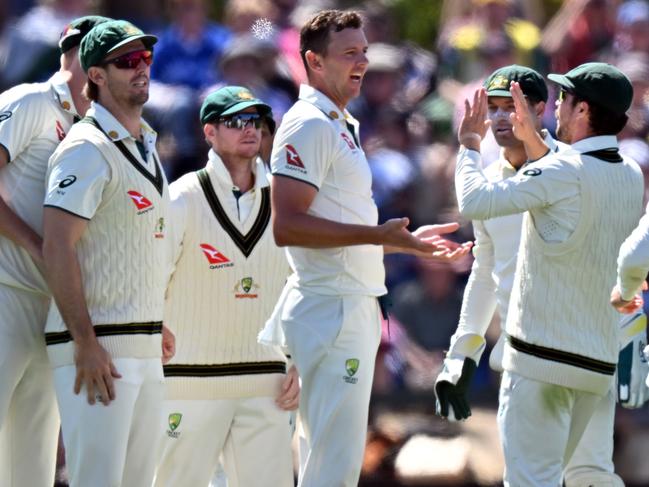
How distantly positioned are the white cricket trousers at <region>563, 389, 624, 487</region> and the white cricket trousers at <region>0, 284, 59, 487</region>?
2.40m

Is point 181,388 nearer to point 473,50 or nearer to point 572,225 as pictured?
point 572,225

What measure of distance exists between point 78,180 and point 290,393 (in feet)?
5.31

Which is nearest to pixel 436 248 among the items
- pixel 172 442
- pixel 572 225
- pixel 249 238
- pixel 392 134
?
pixel 572 225

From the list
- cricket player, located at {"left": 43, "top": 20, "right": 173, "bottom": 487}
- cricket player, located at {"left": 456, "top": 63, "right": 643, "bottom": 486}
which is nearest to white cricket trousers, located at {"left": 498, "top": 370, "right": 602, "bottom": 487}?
cricket player, located at {"left": 456, "top": 63, "right": 643, "bottom": 486}

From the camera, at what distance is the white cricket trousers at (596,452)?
6.98 m

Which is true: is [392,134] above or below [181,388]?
above

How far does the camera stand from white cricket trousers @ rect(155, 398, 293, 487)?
22.9 ft

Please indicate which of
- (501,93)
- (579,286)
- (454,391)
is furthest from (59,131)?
(579,286)

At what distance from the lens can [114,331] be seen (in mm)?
6059

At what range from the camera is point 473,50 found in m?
11.1

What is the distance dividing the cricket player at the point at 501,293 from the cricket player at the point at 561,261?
0.66m

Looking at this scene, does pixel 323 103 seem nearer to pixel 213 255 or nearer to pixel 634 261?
pixel 213 255

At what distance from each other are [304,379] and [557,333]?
42.3 inches

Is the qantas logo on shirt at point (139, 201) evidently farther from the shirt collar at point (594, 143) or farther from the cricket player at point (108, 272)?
the shirt collar at point (594, 143)
